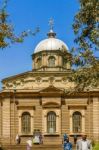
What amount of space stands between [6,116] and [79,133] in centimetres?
729

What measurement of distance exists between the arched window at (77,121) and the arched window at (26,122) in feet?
14.2

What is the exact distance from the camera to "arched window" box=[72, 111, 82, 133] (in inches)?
2532

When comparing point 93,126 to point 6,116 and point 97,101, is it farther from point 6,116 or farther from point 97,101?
point 6,116

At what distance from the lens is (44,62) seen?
71438mm

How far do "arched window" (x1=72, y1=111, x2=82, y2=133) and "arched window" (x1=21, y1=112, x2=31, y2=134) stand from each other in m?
4.33

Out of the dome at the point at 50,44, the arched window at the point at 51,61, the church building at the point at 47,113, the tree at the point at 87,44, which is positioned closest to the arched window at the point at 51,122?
the church building at the point at 47,113

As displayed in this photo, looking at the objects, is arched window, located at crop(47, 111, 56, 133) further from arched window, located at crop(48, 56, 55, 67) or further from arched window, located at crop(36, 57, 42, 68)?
arched window, located at crop(36, 57, 42, 68)

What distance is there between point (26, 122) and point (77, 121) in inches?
194

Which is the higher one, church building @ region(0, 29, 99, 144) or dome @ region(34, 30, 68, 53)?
dome @ region(34, 30, 68, 53)

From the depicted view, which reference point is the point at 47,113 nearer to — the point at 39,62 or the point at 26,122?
the point at 26,122

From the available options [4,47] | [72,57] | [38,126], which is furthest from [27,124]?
[4,47]

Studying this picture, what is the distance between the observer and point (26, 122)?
64.9 metres

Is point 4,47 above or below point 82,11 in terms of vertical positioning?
below

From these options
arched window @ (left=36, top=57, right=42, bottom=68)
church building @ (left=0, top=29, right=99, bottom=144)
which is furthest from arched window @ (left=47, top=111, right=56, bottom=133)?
arched window @ (left=36, top=57, right=42, bottom=68)
